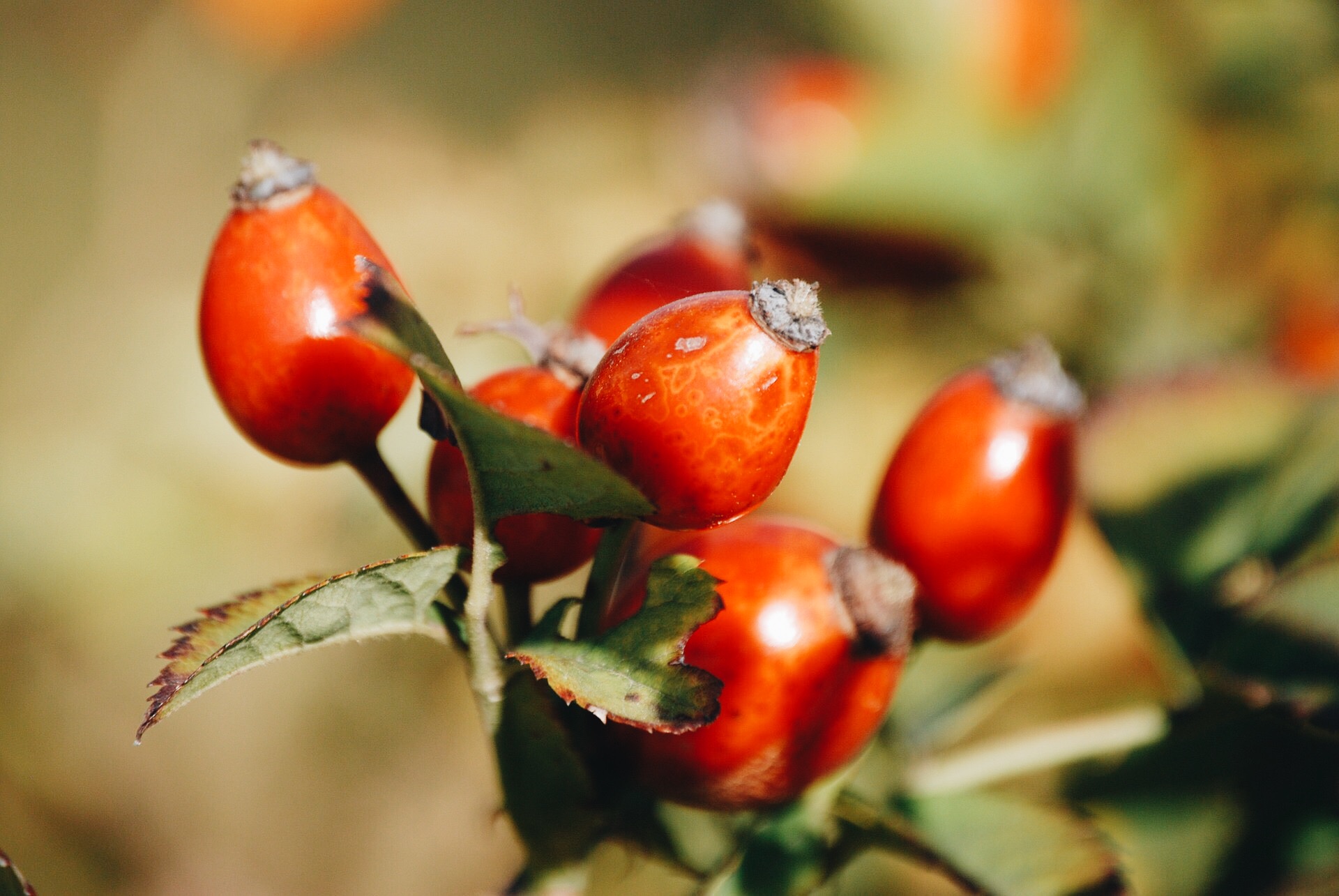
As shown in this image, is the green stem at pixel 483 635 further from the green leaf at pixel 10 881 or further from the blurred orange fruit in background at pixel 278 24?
the blurred orange fruit in background at pixel 278 24

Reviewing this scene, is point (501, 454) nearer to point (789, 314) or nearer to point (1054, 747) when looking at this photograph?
point (789, 314)

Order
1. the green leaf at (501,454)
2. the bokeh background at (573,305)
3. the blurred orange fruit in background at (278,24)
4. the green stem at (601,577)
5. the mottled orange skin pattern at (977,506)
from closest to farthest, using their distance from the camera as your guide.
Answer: the green leaf at (501,454) < the green stem at (601,577) < the mottled orange skin pattern at (977,506) < the bokeh background at (573,305) < the blurred orange fruit in background at (278,24)

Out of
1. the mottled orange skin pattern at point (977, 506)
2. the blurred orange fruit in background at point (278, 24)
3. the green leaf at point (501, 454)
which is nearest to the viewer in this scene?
the green leaf at point (501, 454)

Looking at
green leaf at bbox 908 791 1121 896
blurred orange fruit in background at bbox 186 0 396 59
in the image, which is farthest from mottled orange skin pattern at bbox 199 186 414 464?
blurred orange fruit in background at bbox 186 0 396 59

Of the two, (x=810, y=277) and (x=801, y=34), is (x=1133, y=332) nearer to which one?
(x=810, y=277)

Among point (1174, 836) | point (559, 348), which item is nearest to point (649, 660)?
point (559, 348)

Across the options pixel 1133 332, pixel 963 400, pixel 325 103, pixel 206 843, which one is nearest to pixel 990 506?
pixel 963 400

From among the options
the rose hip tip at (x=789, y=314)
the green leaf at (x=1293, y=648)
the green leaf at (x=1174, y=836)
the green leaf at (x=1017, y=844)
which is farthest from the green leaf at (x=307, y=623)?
the green leaf at (x=1174, y=836)
